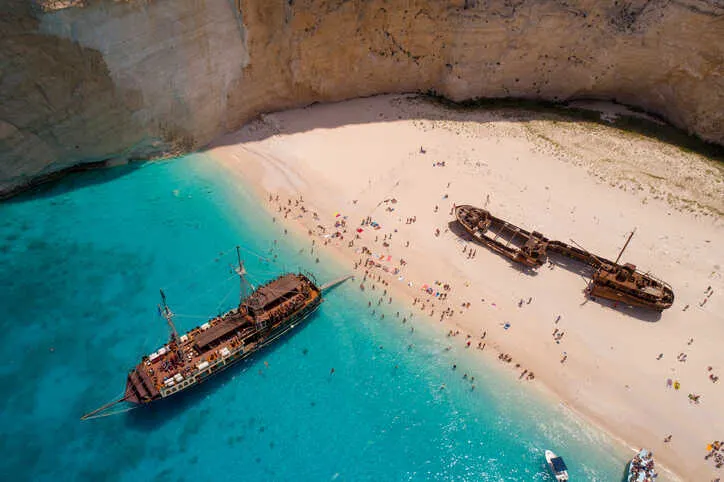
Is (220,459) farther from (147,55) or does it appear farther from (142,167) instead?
(147,55)

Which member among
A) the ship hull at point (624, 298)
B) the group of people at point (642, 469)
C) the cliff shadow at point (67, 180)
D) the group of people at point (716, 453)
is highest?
the ship hull at point (624, 298)

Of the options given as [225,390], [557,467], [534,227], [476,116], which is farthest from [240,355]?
[476,116]

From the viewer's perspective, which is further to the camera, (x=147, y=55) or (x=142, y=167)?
(x=142, y=167)

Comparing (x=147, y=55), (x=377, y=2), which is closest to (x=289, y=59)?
(x=377, y=2)

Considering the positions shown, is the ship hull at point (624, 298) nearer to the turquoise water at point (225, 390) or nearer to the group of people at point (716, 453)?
the group of people at point (716, 453)

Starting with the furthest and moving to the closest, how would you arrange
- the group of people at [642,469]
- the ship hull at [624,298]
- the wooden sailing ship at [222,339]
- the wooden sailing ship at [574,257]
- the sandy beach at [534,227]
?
the wooden sailing ship at [574,257]
the ship hull at [624,298]
the sandy beach at [534,227]
the wooden sailing ship at [222,339]
the group of people at [642,469]

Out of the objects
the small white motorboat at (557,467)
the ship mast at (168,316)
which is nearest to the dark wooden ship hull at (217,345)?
the ship mast at (168,316)
